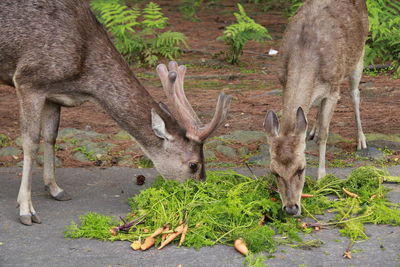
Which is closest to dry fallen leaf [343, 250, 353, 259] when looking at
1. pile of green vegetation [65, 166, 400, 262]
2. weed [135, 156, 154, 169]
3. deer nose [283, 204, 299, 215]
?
pile of green vegetation [65, 166, 400, 262]

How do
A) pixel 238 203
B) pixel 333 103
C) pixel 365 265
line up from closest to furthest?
pixel 365 265 < pixel 238 203 < pixel 333 103

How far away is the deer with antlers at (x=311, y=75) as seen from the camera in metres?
6.19

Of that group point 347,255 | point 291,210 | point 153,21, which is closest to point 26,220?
point 291,210

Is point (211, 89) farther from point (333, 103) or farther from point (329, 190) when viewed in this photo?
point (329, 190)

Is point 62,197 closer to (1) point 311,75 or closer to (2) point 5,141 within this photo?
(2) point 5,141

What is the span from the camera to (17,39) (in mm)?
6453

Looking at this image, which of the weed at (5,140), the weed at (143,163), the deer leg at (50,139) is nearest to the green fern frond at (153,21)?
the weed at (5,140)

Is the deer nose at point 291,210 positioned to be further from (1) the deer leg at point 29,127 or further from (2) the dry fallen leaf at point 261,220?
(1) the deer leg at point 29,127

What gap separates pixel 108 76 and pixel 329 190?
2.45 meters

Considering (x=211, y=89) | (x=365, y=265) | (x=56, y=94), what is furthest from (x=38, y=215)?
(x=211, y=89)

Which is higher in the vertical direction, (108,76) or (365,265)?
(108,76)

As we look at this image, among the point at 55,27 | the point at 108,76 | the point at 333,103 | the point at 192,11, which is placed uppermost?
the point at 55,27

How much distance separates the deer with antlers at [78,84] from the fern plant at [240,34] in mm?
5441

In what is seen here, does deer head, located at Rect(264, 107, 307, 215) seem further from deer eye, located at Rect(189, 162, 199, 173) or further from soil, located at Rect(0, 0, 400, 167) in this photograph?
soil, located at Rect(0, 0, 400, 167)
